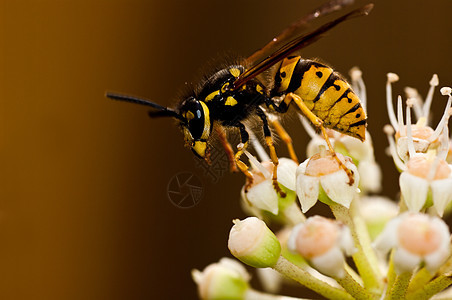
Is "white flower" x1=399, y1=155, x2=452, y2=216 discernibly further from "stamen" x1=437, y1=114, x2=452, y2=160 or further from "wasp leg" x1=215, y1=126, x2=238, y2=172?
"wasp leg" x1=215, y1=126, x2=238, y2=172

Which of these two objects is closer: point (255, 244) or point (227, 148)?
point (255, 244)

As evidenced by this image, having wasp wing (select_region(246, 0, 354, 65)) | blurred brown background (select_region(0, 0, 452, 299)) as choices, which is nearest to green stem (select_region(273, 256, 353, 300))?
wasp wing (select_region(246, 0, 354, 65))

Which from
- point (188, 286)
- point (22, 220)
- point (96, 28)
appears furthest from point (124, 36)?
point (188, 286)

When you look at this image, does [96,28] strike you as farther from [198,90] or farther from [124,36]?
[198,90]

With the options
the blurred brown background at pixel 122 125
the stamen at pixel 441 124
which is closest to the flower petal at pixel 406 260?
the stamen at pixel 441 124

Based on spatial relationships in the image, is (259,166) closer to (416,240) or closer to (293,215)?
(293,215)

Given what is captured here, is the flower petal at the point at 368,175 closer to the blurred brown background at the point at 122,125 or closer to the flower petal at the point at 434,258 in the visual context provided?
the flower petal at the point at 434,258

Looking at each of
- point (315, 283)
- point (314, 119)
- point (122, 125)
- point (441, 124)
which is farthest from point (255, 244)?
point (122, 125)
